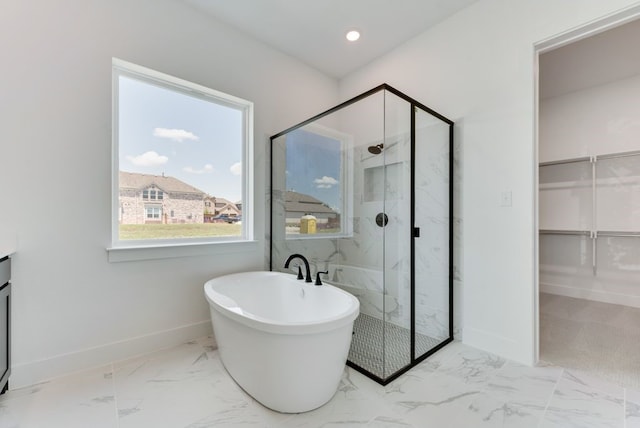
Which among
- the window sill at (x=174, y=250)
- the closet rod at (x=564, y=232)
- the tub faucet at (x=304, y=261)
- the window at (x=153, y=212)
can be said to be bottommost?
the tub faucet at (x=304, y=261)

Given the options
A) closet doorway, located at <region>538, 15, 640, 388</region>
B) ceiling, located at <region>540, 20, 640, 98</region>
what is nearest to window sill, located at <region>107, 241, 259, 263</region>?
closet doorway, located at <region>538, 15, 640, 388</region>

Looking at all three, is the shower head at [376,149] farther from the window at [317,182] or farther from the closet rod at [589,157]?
the closet rod at [589,157]

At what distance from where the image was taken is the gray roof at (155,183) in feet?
6.69

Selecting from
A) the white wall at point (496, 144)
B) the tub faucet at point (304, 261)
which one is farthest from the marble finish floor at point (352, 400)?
the tub faucet at point (304, 261)

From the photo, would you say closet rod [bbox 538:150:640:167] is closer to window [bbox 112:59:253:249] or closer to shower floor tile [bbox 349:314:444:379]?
shower floor tile [bbox 349:314:444:379]

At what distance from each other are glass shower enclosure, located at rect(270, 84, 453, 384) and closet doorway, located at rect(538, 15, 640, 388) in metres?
1.10

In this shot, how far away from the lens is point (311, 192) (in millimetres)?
2596

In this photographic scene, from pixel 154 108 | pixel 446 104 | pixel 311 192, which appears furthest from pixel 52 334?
pixel 446 104

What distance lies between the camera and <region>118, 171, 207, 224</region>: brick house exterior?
2.04 meters

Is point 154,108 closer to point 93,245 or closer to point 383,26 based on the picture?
point 93,245

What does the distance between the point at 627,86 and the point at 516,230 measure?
2.77 meters

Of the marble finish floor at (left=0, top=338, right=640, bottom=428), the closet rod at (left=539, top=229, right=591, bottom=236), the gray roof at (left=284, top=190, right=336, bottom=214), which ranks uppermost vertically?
the gray roof at (left=284, top=190, right=336, bottom=214)

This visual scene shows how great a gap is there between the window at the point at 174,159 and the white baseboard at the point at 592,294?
3.99 metres

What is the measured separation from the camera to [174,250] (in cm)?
214
